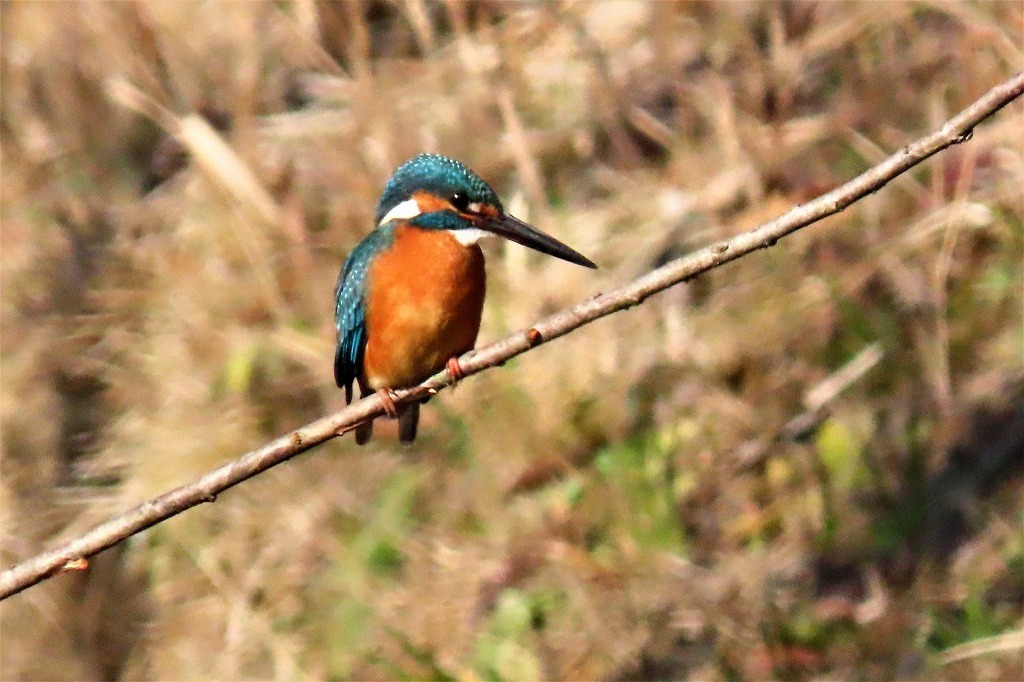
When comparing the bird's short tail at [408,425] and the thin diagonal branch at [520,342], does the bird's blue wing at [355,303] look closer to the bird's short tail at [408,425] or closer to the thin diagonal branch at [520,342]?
the bird's short tail at [408,425]

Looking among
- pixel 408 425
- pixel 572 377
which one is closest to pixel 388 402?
pixel 408 425

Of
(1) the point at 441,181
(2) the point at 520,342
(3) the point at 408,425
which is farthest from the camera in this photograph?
(3) the point at 408,425

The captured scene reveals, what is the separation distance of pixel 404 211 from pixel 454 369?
0.48 metres

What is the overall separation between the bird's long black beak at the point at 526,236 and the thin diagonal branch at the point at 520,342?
47cm

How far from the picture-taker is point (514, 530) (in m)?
3.87

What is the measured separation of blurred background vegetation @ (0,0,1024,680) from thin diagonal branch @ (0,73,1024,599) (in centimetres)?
182

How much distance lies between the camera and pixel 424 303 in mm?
2791

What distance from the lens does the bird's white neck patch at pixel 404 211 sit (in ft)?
9.42

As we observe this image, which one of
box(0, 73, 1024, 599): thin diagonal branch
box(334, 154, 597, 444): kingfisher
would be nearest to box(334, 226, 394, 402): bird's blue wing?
box(334, 154, 597, 444): kingfisher

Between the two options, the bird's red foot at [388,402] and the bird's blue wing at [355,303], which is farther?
the bird's blue wing at [355,303]

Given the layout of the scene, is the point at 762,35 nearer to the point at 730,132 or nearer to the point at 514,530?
the point at 730,132

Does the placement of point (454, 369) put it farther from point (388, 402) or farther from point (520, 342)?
point (520, 342)

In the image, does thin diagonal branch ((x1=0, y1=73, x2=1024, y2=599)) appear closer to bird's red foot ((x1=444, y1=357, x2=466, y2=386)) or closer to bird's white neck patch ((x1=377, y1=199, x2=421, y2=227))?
bird's red foot ((x1=444, y1=357, x2=466, y2=386))

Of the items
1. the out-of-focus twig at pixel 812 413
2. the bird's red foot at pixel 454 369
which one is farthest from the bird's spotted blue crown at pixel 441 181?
the out-of-focus twig at pixel 812 413
